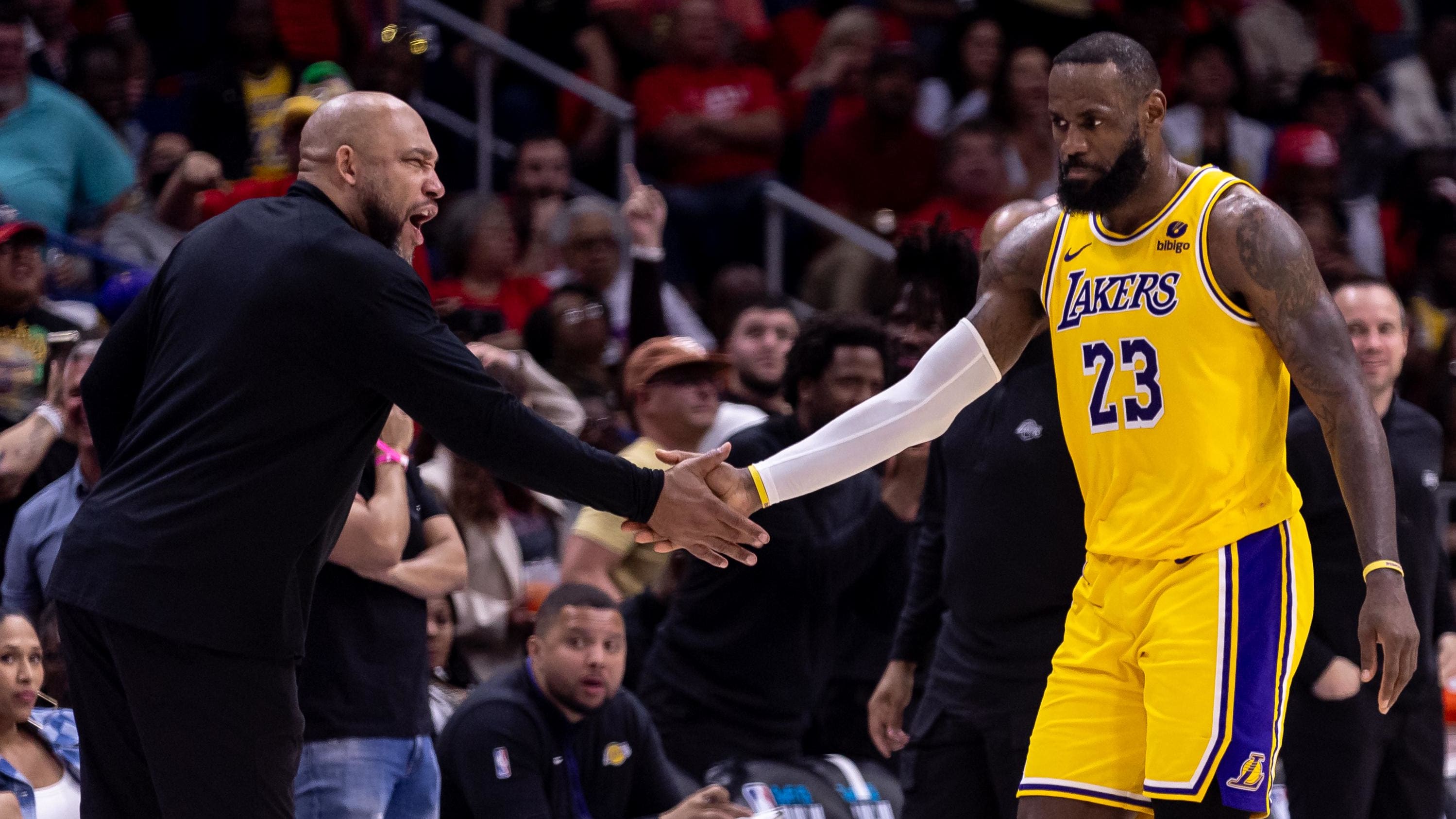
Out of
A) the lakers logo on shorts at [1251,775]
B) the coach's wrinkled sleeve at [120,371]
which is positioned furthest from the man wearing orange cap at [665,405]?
the lakers logo on shorts at [1251,775]

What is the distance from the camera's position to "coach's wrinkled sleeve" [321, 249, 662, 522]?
152 inches

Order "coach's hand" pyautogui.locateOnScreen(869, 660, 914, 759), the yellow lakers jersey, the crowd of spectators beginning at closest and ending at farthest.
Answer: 1. the yellow lakers jersey
2. "coach's hand" pyautogui.locateOnScreen(869, 660, 914, 759)
3. the crowd of spectators

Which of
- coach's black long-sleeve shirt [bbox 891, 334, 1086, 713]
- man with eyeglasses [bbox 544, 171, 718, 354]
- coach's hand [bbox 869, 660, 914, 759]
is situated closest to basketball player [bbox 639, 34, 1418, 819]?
coach's black long-sleeve shirt [bbox 891, 334, 1086, 713]

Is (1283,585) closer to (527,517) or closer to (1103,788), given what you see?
(1103,788)

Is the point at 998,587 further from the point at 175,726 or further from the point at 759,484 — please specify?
the point at 175,726

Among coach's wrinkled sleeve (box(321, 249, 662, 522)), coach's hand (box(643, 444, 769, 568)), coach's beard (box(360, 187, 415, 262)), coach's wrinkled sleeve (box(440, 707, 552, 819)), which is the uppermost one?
coach's beard (box(360, 187, 415, 262))

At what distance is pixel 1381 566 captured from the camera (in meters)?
3.88

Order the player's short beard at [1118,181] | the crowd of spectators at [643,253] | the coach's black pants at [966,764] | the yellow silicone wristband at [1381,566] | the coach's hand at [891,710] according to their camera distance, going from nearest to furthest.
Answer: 1. the yellow silicone wristband at [1381,566]
2. the player's short beard at [1118,181]
3. the coach's black pants at [966,764]
4. the coach's hand at [891,710]
5. the crowd of spectators at [643,253]

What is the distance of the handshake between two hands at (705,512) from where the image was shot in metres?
4.31

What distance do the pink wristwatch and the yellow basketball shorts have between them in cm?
215

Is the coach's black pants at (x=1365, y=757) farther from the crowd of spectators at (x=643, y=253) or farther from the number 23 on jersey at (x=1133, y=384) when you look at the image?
the number 23 on jersey at (x=1133, y=384)

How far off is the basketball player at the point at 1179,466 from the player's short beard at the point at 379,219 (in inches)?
59.2

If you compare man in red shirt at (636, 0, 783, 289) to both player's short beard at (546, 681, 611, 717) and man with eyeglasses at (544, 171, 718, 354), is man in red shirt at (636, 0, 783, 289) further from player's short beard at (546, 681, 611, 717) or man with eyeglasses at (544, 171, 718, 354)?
player's short beard at (546, 681, 611, 717)

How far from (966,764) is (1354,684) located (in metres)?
1.26
